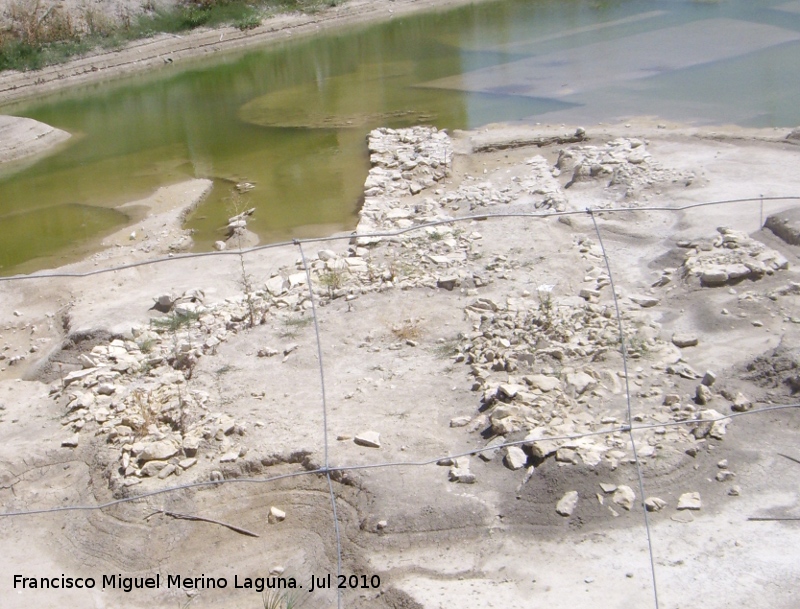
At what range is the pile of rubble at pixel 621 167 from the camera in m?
10.8

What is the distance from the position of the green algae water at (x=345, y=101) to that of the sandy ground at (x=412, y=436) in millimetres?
3276

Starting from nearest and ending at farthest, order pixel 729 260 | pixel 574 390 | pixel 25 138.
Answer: pixel 574 390 → pixel 729 260 → pixel 25 138

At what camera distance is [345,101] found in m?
18.4

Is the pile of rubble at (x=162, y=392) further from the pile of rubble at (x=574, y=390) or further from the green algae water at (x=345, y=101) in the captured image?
the green algae water at (x=345, y=101)

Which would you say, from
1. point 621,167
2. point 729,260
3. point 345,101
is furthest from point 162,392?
point 345,101

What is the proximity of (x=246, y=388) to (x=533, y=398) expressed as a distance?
2307 millimetres

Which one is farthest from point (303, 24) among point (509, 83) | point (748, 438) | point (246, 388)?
point (748, 438)

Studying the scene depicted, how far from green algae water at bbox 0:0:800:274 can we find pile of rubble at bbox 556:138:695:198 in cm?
244

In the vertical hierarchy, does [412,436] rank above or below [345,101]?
above

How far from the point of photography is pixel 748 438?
557 centimetres

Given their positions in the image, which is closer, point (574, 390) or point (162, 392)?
point (574, 390)

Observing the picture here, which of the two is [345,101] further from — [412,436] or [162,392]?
[412,436]

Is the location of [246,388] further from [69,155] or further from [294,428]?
[69,155]

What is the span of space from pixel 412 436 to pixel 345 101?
1357cm
